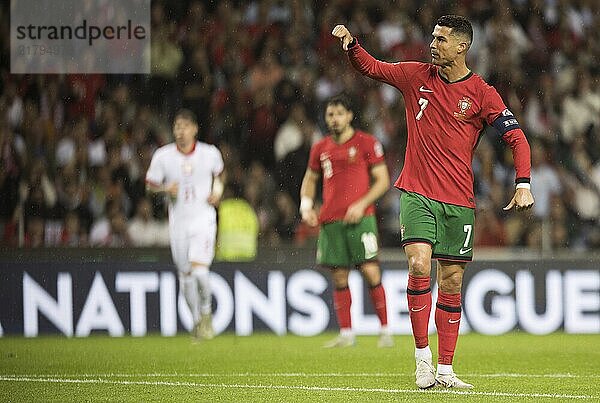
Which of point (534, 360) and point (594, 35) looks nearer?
point (534, 360)

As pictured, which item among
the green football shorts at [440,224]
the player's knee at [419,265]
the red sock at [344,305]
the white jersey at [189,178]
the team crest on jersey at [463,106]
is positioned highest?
the team crest on jersey at [463,106]

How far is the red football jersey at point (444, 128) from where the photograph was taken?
23.9 feet

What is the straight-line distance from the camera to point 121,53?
44.3 feet

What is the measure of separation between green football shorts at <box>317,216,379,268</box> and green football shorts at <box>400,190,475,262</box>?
331cm

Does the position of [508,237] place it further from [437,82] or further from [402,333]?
[437,82]

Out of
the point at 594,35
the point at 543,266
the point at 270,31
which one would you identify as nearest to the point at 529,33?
the point at 594,35

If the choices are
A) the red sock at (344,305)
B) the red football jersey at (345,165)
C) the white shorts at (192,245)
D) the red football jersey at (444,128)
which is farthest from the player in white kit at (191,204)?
the red football jersey at (444,128)

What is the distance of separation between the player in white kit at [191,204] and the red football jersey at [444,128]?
13.4 feet

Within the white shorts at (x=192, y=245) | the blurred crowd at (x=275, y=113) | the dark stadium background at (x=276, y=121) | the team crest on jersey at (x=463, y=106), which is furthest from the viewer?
the blurred crowd at (x=275, y=113)

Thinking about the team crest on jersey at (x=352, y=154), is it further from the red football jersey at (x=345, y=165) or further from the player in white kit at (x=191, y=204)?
the player in white kit at (x=191, y=204)

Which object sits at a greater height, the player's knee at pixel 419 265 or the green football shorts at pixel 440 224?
the green football shorts at pixel 440 224

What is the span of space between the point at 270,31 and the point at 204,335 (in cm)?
493

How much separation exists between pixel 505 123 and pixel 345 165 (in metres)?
3.61

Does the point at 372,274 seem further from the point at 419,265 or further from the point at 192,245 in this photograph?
the point at 419,265
